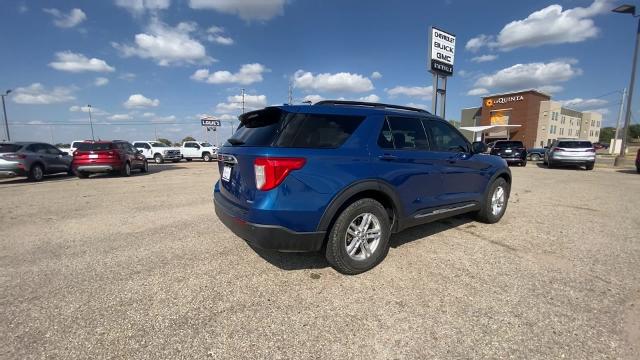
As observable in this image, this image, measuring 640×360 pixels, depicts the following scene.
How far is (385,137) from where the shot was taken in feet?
10.6

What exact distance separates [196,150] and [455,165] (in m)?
25.8

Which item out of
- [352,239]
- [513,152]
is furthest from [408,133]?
[513,152]

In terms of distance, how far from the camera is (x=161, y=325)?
2266 millimetres

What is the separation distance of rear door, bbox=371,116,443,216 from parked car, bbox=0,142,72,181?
13.0 m

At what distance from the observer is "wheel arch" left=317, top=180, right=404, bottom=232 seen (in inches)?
108

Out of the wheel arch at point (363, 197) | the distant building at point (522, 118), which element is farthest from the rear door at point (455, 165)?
the distant building at point (522, 118)

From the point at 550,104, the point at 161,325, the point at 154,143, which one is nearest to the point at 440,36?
the point at 161,325

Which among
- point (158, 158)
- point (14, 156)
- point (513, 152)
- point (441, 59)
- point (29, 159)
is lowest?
point (158, 158)

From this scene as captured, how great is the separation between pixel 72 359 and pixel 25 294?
52.8 inches

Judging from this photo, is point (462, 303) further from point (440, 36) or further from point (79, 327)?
point (440, 36)

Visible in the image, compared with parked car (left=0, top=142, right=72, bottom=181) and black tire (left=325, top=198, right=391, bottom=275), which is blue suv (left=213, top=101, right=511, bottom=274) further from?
parked car (left=0, top=142, right=72, bottom=181)

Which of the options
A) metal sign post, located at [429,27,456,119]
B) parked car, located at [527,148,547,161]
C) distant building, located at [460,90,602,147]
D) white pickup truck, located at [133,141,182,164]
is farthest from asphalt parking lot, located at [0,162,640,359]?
distant building, located at [460,90,602,147]

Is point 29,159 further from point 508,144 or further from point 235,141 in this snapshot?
point 508,144

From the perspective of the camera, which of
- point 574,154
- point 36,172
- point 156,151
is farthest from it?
point 156,151
